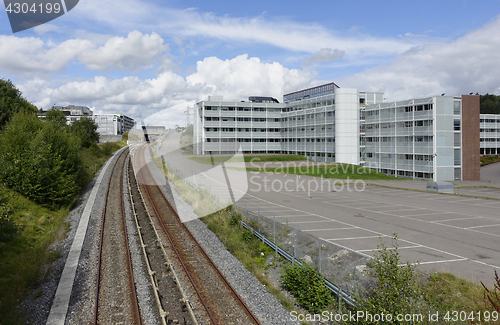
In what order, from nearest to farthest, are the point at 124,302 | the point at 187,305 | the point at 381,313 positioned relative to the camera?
1. the point at 381,313
2. the point at 187,305
3. the point at 124,302

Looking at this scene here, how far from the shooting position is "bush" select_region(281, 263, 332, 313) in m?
9.62

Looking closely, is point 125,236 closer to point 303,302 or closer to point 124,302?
point 124,302

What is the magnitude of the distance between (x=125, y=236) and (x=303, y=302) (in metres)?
11.0

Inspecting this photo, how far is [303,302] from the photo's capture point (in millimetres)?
9781

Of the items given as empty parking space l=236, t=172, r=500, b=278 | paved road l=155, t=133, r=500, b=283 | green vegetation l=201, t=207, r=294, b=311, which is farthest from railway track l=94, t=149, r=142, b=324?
empty parking space l=236, t=172, r=500, b=278

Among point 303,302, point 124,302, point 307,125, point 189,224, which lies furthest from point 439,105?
point 124,302

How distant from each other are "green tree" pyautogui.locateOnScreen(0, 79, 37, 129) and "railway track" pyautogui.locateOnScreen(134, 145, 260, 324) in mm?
29790

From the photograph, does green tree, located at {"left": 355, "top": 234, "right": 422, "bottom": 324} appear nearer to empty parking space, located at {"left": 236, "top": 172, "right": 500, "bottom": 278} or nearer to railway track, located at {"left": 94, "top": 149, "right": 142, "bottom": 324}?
empty parking space, located at {"left": 236, "top": 172, "right": 500, "bottom": 278}

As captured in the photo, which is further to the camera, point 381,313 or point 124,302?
point 124,302

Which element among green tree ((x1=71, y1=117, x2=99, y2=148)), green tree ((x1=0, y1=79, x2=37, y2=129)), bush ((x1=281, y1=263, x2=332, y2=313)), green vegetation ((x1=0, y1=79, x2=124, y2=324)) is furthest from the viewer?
green tree ((x1=71, y1=117, x2=99, y2=148))

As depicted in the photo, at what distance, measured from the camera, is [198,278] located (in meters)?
11.8

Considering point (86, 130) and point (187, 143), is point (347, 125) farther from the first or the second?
point (86, 130)

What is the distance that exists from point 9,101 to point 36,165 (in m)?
28.8

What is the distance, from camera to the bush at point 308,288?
962 cm
